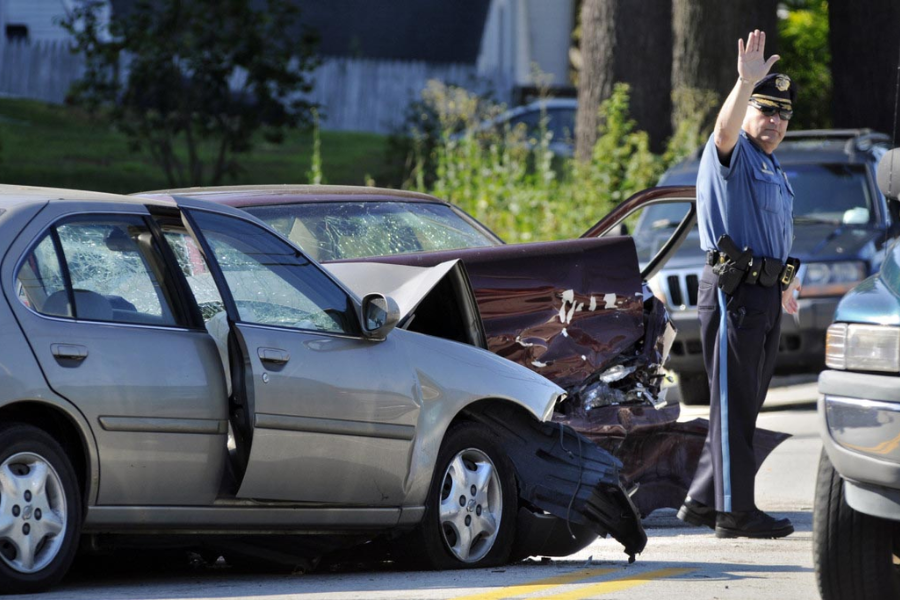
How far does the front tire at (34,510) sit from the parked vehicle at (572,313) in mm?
2189

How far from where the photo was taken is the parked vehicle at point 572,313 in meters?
7.60

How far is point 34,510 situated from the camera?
5.27 m

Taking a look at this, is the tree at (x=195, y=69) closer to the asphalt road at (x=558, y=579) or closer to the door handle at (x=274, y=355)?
the asphalt road at (x=558, y=579)

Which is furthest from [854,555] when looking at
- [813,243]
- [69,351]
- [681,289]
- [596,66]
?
[596,66]

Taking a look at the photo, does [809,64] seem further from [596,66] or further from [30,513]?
[30,513]

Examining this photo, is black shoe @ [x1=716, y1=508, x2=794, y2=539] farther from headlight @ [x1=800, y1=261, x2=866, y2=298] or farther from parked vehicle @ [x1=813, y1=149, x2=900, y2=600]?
headlight @ [x1=800, y1=261, x2=866, y2=298]

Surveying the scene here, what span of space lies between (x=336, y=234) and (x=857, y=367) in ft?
12.0

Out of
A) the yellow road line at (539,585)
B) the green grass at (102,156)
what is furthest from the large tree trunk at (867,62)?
the yellow road line at (539,585)

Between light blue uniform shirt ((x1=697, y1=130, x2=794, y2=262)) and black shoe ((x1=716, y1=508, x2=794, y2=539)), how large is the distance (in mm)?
1130

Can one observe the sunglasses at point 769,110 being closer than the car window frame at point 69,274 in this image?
No

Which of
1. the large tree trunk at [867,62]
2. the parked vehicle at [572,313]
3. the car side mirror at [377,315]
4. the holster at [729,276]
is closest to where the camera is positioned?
the car side mirror at [377,315]

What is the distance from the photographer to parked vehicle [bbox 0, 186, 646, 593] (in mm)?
5336

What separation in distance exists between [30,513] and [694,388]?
840 cm

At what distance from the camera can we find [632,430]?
7879 mm
